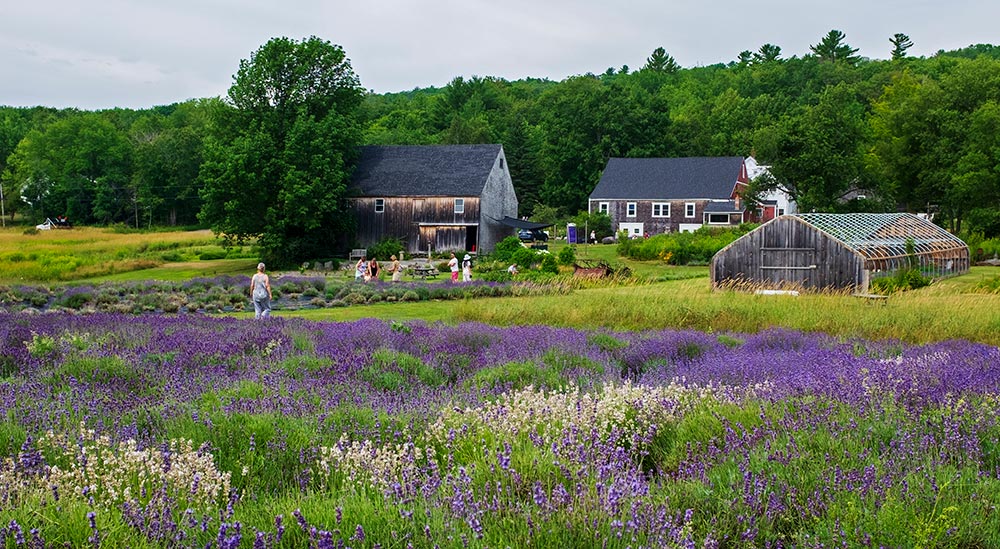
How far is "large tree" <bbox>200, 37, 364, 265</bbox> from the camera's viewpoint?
46.6m

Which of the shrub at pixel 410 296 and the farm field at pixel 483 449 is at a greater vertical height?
the farm field at pixel 483 449

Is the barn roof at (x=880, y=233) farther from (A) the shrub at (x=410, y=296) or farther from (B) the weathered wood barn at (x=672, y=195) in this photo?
(B) the weathered wood barn at (x=672, y=195)

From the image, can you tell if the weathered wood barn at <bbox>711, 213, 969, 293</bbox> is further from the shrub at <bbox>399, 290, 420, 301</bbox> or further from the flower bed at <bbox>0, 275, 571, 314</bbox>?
the shrub at <bbox>399, 290, 420, 301</bbox>

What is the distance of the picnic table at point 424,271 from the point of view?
39.2 metres

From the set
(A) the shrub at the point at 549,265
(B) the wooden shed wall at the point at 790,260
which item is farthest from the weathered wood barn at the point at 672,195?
(B) the wooden shed wall at the point at 790,260

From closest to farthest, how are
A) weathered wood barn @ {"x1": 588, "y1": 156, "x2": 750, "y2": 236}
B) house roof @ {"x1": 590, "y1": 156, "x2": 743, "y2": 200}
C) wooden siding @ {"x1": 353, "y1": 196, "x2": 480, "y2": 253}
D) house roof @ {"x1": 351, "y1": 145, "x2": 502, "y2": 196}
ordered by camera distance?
wooden siding @ {"x1": 353, "y1": 196, "x2": 480, "y2": 253} → house roof @ {"x1": 351, "y1": 145, "x2": 502, "y2": 196} → weathered wood barn @ {"x1": 588, "y1": 156, "x2": 750, "y2": 236} → house roof @ {"x1": 590, "y1": 156, "x2": 743, "y2": 200}

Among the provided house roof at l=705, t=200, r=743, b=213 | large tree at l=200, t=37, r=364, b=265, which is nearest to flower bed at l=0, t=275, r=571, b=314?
large tree at l=200, t=37, r=364, b=265

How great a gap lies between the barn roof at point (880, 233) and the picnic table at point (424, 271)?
618 inches

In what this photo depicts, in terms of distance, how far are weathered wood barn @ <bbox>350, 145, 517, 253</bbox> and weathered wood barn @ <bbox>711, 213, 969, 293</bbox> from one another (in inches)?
917

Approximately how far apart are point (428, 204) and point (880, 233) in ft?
90.7

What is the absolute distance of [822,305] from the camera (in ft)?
61.5

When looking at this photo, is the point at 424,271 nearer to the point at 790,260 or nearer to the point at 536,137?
the point at 790,260

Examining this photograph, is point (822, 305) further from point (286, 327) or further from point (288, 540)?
point (288, 540)

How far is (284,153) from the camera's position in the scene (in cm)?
4697
